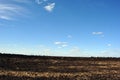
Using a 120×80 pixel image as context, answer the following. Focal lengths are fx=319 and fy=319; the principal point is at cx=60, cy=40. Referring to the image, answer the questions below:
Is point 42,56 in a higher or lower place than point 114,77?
higher

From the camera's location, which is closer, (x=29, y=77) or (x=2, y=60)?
(x=29, y=77)

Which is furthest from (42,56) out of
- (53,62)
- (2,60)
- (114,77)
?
(114,77)

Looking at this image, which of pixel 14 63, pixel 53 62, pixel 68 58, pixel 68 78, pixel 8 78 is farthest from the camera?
pixel 68 58

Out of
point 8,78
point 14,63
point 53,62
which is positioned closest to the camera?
point 8,78

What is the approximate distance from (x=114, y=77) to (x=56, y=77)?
16.8ft

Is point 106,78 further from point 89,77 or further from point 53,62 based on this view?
point 53,62

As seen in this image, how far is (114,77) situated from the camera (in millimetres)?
26750

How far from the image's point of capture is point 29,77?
2420 cm

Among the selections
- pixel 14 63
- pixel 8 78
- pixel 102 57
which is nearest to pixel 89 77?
pixel 8 78

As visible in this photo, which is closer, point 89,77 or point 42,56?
point 89,77

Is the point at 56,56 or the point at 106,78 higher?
the point at 56,56

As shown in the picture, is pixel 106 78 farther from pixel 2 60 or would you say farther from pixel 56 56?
pixel 56 56

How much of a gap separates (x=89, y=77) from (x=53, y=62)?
13266 mm

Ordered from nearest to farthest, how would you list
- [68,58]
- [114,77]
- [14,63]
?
[114,77]
[14,63]
[68,58]
